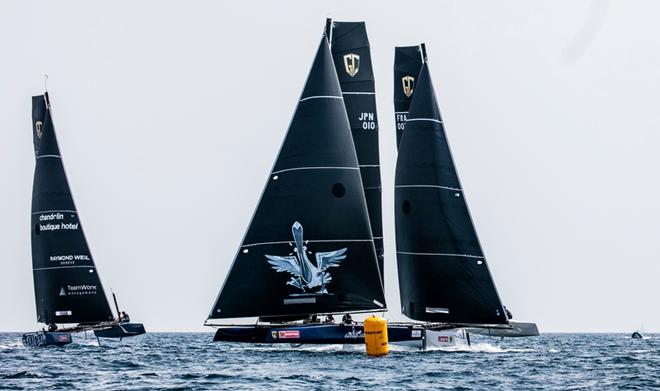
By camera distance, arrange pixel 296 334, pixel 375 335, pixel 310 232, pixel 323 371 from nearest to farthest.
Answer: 1. pixel 323 371
2. pixel 375 335
3. pixel 296 334
4. pixel 310 232

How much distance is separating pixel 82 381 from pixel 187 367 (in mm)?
8398

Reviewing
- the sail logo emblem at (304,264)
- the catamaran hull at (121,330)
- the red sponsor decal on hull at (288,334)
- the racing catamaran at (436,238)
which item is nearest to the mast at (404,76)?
the racing catamaran at (436,238)

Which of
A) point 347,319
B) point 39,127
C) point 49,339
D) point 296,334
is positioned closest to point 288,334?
point 296,334

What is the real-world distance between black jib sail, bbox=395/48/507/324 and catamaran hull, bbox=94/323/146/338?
2508 cm

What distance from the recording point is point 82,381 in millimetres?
44094

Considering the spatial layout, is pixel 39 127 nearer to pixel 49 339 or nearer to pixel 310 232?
pixel 49 339

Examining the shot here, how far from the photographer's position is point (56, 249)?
7675 cm

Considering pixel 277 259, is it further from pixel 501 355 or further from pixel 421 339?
pixel 501 355

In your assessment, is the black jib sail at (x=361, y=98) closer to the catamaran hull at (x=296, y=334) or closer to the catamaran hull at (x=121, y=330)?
the catamaran hull at (x=296, y=334)

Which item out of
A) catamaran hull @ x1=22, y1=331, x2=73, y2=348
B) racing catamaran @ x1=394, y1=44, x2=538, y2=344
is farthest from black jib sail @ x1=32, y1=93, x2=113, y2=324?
racing catamaran @ x1=394, y1=44, x2=538, y2=344

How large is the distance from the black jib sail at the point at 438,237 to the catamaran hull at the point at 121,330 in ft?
82.3

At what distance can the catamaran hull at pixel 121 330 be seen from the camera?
78125 millimetres

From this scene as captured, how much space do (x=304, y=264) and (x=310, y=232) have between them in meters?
1.41

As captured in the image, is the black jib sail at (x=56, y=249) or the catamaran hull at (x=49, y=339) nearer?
the catamaran hull at (x=49, y=339)
